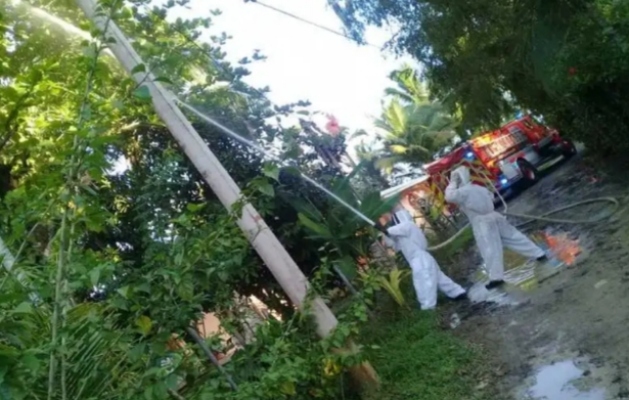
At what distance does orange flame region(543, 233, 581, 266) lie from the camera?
7.69 m

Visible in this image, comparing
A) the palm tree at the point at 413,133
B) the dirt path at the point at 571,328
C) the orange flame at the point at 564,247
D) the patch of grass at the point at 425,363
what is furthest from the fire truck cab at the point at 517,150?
the palm tree at the point at 413,133

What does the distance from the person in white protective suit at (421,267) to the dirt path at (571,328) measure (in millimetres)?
846

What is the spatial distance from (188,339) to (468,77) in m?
6.82

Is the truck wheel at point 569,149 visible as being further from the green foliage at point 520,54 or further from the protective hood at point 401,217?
the protective hood at point 401,217

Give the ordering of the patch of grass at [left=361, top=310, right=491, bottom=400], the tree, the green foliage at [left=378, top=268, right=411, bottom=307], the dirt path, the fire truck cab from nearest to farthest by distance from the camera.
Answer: the tree
the dirt path
the patch of grass at [left=361, top=310, right=491, bottom=400]
the green foliage at [left=378, top=268, right=411, bottom=307]
the fire truck cab

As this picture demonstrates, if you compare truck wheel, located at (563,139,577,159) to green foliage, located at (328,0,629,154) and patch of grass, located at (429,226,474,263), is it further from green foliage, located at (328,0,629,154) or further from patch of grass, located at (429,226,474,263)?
patch of grass, located at (429,226,474,263)

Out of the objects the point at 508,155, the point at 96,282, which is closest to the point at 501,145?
the point at 508,155

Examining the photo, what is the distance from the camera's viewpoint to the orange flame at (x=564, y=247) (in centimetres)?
769

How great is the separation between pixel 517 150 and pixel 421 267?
741 centimetres

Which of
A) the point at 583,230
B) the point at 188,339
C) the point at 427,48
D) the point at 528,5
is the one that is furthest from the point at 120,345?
the point at 427,48

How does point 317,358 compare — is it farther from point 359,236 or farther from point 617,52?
point 617,52

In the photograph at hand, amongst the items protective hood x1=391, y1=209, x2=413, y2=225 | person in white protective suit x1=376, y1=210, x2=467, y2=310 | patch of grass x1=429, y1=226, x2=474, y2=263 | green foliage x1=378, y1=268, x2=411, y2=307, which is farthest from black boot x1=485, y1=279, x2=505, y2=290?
patch of grass x1=429, y1=226, x2=474, y2=263

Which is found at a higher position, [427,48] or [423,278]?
[427,48]

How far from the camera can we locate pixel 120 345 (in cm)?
257
